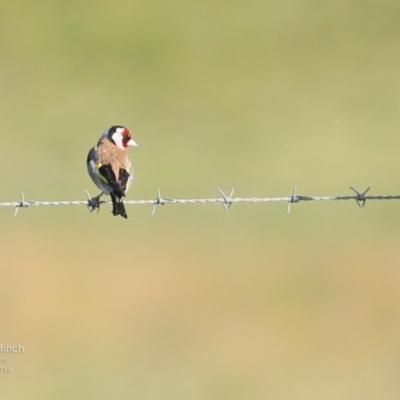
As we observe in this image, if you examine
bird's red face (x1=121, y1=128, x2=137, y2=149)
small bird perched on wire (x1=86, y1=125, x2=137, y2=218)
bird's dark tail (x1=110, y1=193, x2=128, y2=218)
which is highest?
bird's red face (x1=121, y1=128, x2=137, y2=149)

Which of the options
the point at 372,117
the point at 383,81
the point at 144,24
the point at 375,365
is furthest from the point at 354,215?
the point at 144,24

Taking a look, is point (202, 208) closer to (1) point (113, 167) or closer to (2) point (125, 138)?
→ (2) point (125, 138)

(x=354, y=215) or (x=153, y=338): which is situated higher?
(x=354, y=215)

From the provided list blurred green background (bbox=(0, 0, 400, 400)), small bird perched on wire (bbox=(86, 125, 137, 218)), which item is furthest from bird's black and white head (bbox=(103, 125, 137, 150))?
blurred green background (bbox=(0, 0, 400, 400))

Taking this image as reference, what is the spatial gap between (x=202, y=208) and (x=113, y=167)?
10.5m

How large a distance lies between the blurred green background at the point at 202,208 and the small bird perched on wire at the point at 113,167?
97.2 inches

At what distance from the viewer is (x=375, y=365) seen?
1300cm

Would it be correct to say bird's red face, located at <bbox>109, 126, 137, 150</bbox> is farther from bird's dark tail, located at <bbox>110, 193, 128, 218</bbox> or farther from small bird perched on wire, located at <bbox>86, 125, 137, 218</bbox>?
bird's dark tail, located at <bbox>110, 193, 128, 218</bbox>

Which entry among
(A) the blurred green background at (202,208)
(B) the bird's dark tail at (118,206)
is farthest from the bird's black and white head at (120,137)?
(A) the blurred green background at (202,208)

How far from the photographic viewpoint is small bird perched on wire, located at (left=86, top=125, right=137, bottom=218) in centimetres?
960

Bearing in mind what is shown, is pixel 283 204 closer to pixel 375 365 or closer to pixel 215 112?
pixel 375 365

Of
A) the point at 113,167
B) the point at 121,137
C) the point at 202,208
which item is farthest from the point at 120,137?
the point at 202,208

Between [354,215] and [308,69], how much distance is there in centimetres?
1828

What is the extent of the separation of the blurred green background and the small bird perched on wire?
2.47m
